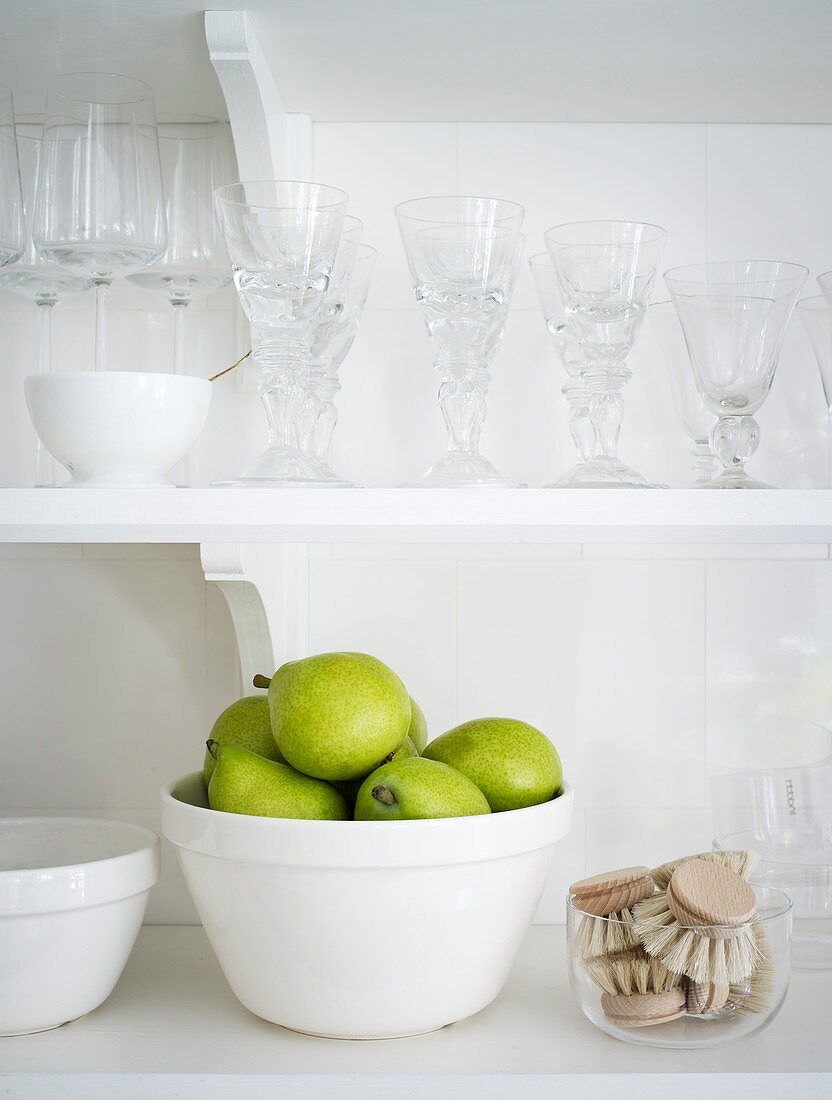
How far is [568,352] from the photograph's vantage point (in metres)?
0.80

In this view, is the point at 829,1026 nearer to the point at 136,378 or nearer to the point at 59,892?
the point at 59,892

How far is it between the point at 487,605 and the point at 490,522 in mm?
324

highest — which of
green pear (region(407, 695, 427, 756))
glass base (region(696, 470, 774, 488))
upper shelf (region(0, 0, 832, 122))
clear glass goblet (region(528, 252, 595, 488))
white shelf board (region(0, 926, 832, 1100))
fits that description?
upper shelf (region(0, 0, 832, 122))

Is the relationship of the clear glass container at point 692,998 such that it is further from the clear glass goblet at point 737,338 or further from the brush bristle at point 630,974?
the clear glass goblet at point 737,338

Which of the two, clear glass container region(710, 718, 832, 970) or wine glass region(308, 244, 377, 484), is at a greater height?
wine glass region(308, 244, 377, 484)

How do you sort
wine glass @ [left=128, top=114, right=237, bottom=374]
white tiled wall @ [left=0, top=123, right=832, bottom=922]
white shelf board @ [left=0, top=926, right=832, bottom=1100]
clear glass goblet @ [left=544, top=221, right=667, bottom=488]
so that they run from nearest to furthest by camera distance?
white shelf board @ [left=0, top=926, right=832, bottom=1100] < clear glass goblet @ [left=544, top=221, right=667, bottom=488] < wine glass @ [left=128, top=114, right=237, bottom=374] < white tiled wall @ [left=0, top=123, right=832, bottom=922]

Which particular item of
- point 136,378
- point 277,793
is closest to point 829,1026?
point 277,793

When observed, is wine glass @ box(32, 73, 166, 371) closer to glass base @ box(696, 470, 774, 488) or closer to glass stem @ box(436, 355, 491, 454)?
glass stem @ box(436, 355, 491, 454)

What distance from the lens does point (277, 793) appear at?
27.9 inches

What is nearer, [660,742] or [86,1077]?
[86,1077]

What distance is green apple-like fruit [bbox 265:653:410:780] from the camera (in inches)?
28.2

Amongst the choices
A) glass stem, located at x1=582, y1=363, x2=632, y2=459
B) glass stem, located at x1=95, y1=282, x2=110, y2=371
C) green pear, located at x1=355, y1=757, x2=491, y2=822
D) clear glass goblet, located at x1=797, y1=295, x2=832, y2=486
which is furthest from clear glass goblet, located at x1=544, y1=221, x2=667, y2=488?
glass stem, located at x1=95, y1=282, x2=110, y2=371

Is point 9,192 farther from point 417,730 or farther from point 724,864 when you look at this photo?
point 724,864

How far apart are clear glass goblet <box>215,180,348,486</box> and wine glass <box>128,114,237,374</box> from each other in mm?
112
